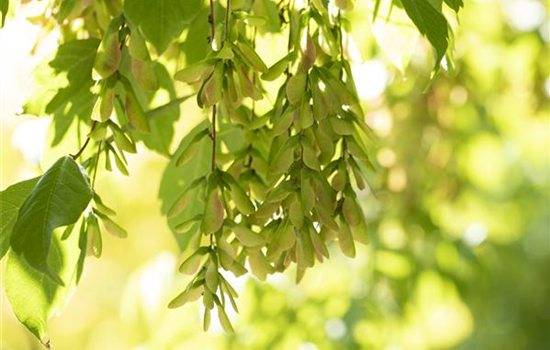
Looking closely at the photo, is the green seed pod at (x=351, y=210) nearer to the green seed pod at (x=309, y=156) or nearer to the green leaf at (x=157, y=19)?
the green seed pod at (x=309, y=156)

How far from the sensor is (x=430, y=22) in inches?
27.9

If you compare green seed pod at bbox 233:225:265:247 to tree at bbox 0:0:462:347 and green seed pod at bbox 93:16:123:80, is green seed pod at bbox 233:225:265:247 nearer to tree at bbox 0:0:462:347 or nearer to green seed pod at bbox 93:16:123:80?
tree at bbox 0:0:462:347

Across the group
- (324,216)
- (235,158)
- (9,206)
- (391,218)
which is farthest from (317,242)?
(391,218)

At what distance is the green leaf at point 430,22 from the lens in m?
0.70

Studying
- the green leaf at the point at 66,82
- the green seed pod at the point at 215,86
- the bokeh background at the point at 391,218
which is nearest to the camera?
the green seed pod at the point at 215,86

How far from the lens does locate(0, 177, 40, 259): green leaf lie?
0.72m

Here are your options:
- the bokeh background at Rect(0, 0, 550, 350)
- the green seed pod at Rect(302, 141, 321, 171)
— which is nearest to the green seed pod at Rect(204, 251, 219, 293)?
the green seed pod at Rect(302, 141, 321, 171)

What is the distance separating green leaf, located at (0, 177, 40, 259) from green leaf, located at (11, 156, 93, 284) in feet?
0.19

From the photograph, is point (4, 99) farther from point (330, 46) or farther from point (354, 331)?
point (330, 46)

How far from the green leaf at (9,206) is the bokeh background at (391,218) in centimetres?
48

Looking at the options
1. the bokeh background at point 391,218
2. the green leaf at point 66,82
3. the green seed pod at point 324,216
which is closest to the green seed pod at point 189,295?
the green seed pod at point 324,216

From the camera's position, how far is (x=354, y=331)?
1.92 metres

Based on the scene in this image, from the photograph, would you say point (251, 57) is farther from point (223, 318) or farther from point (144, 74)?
point (223, 318)

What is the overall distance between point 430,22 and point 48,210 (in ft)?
1.03
